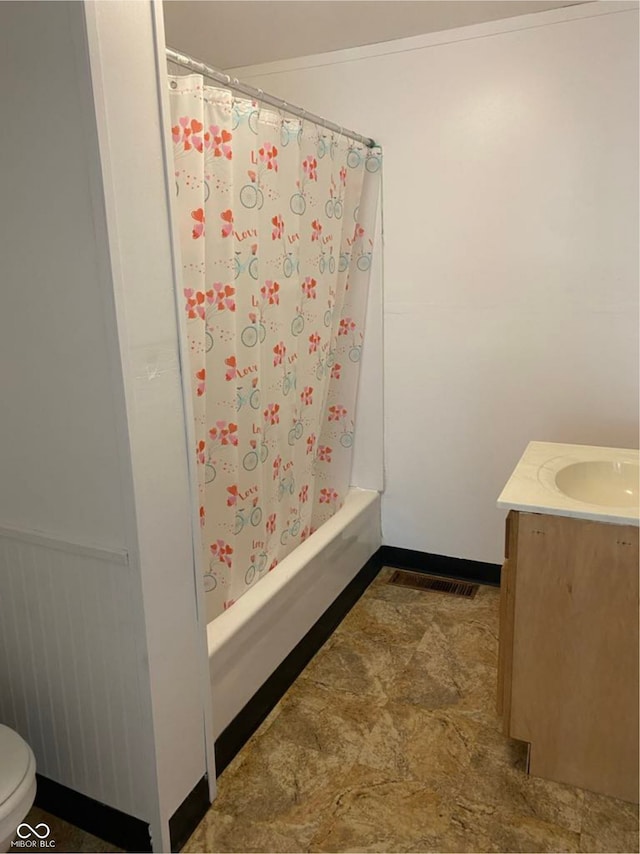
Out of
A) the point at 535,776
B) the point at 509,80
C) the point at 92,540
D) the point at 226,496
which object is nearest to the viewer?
the point at 92,540

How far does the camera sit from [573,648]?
1.70 metres

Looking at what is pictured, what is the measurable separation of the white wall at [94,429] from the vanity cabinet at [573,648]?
83 cm

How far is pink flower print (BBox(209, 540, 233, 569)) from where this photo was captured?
1.95 meters

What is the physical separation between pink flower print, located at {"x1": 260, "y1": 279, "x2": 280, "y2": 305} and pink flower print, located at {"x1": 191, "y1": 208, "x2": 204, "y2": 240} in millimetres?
349

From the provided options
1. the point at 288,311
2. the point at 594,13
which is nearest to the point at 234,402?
the point at 288,311

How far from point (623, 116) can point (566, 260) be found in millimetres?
492

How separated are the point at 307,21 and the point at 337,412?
1428 millimetres

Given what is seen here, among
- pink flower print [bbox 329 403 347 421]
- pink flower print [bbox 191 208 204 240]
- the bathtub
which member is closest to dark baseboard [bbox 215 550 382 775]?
the bathtub

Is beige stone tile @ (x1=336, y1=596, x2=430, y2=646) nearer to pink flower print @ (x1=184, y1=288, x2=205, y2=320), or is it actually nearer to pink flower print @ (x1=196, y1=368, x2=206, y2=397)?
pink flower print @ (x1=196, y1=368, x2=206, y2=397)

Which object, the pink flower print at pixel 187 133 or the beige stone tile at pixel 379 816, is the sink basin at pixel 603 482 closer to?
the beige stone tile at pixel 379 816

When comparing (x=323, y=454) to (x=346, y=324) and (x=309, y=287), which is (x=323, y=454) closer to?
(x=346, y=324)

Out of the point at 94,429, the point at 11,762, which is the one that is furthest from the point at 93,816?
the point at 94,429

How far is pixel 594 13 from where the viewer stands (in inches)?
86.4

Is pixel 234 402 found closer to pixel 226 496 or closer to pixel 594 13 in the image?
pixel 226 496
